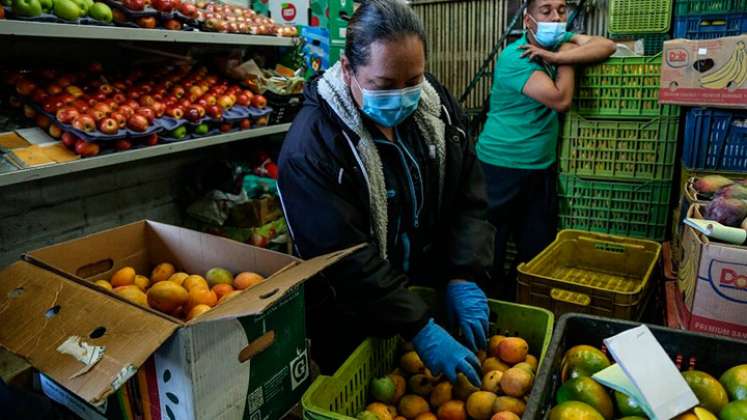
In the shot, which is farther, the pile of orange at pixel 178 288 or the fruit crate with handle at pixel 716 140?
the fruit crate with handle at pixel 716 140

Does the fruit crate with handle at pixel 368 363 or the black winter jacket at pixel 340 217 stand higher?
the black winter jacket at pixel 340 217

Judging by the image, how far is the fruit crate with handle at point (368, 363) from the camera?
46.4 inches

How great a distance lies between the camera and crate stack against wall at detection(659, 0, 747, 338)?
1.39 meters

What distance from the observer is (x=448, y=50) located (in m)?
4.63

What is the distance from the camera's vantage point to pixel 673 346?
1.23 m

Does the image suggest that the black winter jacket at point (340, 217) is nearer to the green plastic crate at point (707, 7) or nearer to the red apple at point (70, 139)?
the red apple at point (70, 139)

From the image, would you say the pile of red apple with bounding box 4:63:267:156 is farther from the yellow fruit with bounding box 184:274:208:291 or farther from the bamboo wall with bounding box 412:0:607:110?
the bamboo wall with bounding box 412:0:607:110

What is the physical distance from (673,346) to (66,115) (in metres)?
2.22

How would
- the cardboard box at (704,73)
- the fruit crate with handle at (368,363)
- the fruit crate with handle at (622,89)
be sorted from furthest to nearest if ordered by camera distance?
the fruit crate with handle at (622,89) < the cardboard box at (704,73) < the fruit crate with handle at (368,363)

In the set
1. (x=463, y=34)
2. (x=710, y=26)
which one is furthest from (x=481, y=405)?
(x=463, y=34)

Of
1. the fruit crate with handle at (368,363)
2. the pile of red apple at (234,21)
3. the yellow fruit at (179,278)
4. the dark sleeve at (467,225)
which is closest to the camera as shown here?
the fruit crate with handle at (368,363)

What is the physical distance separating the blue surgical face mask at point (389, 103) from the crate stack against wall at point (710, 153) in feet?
2.78

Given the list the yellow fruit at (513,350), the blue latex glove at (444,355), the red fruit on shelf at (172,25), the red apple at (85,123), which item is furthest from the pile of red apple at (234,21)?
the yellow fruit at (513,350)

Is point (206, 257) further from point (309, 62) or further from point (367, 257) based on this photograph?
point (309, 62)
